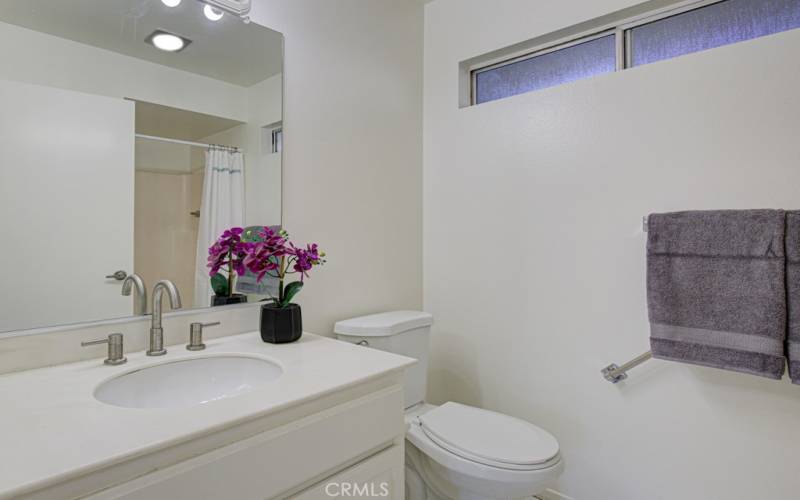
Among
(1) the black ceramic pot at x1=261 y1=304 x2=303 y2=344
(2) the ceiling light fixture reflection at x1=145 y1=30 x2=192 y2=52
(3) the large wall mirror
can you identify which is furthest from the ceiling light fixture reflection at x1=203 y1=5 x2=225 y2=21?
(1) the black ceramic pot at x1=261 y1=304 x2=303 y2=344

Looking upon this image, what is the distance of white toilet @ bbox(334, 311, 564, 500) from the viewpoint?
119 cm

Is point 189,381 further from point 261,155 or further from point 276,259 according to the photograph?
point 261,155

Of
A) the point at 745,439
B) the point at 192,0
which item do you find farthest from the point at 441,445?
the point at 192,0

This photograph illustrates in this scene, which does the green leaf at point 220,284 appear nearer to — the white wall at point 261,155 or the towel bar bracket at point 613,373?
the white wall at point 261,155

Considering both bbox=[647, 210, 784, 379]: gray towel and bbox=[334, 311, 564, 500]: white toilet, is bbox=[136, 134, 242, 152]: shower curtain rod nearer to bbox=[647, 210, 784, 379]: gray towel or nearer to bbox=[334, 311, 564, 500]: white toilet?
bbox=[334, 311, 564, 500]: white toilet

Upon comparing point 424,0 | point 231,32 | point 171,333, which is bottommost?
point 171,333

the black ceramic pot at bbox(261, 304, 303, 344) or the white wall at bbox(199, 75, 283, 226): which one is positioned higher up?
the white wall at bbox(199, 75, 283, 226)

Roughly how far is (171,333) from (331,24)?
1.31 meters

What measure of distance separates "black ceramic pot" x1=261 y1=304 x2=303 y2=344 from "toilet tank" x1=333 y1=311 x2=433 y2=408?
0.31 metres

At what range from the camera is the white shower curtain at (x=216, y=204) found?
132 centimetres

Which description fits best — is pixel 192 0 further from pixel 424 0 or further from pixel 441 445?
pixel 441 445

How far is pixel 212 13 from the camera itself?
1340 millimetres

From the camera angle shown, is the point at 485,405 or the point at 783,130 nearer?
the point at 783,130

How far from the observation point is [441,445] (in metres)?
1.31
